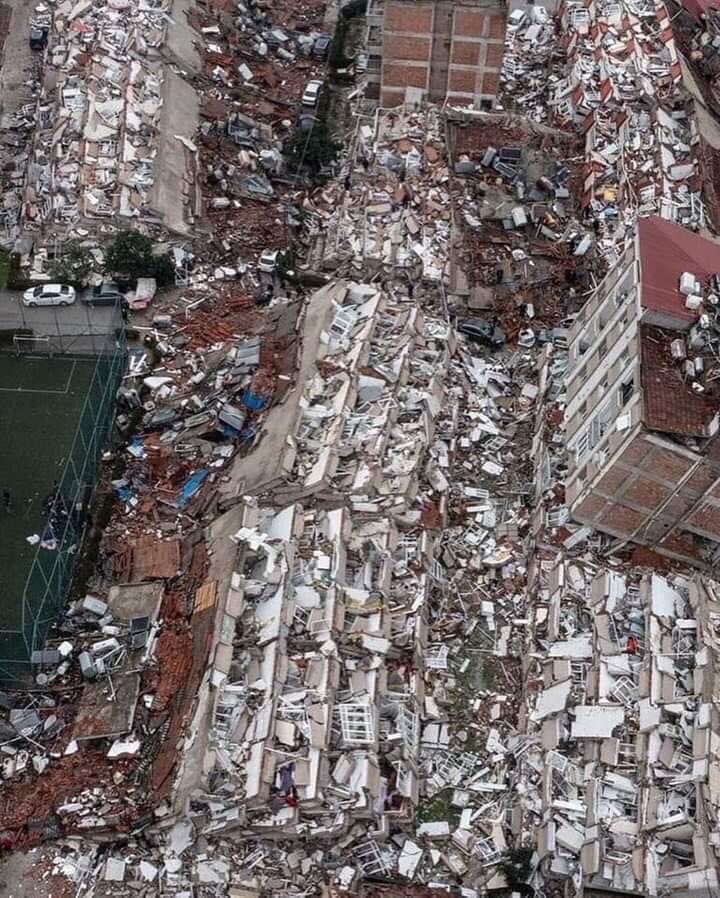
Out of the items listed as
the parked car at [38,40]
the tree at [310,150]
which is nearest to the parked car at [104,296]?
the tree at [310,150]

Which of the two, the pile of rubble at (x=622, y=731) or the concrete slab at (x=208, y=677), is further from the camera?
the concrete slab at (x=208, y=677)

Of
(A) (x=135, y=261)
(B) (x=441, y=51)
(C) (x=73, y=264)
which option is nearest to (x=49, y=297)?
(C) (x=73, y=264)

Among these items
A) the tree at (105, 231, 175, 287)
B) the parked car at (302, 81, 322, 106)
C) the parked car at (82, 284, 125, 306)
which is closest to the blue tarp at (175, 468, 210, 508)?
the parked car at (82, 284, 125, 306)

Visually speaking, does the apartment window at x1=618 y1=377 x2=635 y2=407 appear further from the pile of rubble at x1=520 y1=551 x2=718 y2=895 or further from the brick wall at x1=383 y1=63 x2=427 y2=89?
the brick wall at x1=383 y1=63 x2=427 y2=89

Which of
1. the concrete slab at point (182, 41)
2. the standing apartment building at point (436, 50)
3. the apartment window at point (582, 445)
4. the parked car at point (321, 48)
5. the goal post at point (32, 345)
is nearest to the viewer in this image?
the apartment window at point (582, 445)

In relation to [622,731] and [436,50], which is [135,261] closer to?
[436,50]

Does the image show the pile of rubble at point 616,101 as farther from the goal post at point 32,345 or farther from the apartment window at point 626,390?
the goal post at point 32,345
